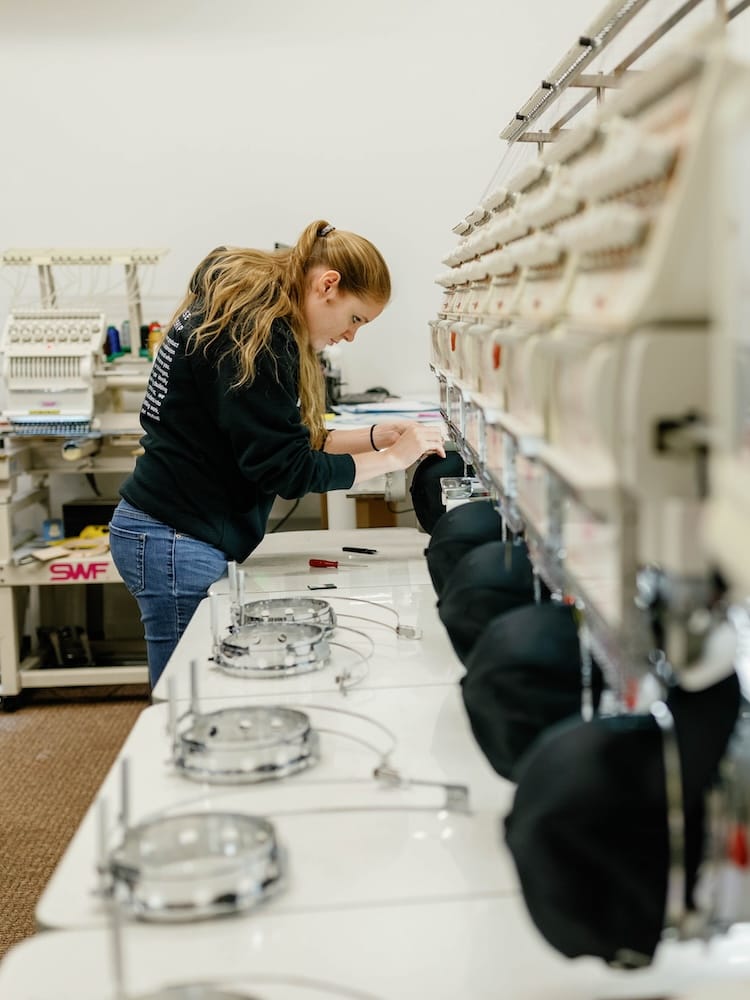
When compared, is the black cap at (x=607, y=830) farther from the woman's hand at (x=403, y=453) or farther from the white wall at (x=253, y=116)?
the white wall at (x=253, y=116)

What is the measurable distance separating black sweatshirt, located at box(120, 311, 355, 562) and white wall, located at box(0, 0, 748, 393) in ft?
7.68

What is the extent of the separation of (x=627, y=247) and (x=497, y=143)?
3.94 meters

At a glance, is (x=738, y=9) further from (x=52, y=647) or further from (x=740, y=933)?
(x=52, y=647)

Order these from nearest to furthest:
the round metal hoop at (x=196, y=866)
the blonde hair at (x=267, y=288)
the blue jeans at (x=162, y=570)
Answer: the round metal hoop at (x=196, y=866)
the blonde hair at (x=267, y=288)
the blue jeans at (x=162, y=570)

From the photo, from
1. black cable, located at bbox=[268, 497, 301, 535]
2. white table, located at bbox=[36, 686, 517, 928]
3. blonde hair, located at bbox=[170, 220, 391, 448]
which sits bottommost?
black cable, located at bbox=[268, 497, 301, 535]

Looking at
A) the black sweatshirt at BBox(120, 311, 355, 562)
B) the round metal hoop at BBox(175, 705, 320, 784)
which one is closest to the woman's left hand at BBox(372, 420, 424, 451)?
the black sweatshirt at BBox(120, 311, 355, 562)

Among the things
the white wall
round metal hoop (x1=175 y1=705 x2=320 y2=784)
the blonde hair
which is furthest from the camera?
the white wall

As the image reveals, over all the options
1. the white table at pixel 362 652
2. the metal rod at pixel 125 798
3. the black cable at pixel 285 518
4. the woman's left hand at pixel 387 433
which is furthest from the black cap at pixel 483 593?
the black cable at pixel 285 518

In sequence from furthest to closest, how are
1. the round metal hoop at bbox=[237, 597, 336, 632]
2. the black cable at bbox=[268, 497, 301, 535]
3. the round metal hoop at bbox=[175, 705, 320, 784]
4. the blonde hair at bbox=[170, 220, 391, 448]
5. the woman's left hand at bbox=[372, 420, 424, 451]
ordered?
the black cable at bbox=[268, 497, 301, 535] → the woman's left hand at bbox=[372, 420, 424, 451] → the blonde hair at bbox=[170, 220, 391, 448] → the round metal hoop at bbox=[237, 597, 336, 632] → the round metal hoop at bbox=[175, 705, 320, 784]

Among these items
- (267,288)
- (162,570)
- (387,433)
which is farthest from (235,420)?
(387,433)

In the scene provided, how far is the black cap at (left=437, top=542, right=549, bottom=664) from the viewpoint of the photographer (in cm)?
152

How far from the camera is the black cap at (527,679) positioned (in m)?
1.21

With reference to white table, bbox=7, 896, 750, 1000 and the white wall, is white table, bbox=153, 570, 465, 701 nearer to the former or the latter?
white table, bbox=7, 896, 750, 1000

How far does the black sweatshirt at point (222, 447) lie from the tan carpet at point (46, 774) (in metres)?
1.11
